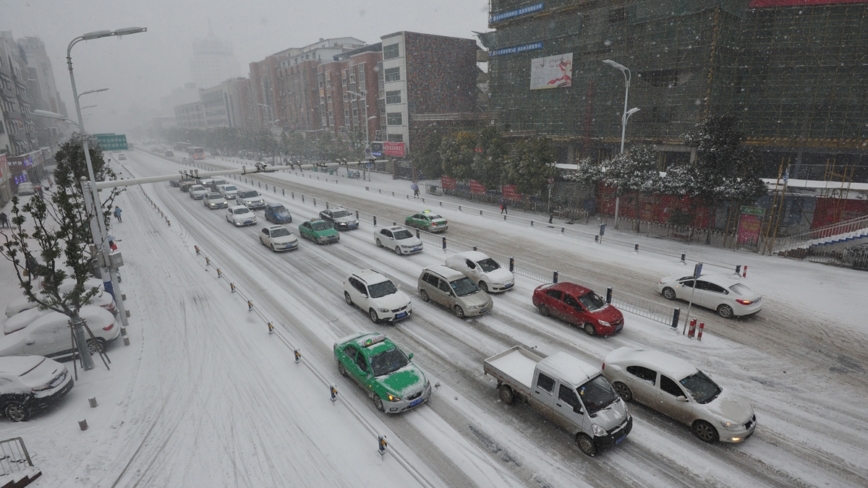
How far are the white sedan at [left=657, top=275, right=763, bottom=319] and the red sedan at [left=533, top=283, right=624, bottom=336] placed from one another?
362 cm

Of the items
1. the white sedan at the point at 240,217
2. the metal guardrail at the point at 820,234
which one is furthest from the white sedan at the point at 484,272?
the white sedan at the point at 240,217

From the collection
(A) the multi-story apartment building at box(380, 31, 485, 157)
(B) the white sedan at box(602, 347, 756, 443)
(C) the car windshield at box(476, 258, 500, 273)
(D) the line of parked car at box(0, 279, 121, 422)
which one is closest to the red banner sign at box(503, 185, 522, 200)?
(C) the car windshield at box(476, 258, 500, 273)

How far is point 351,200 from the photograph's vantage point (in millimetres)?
48000

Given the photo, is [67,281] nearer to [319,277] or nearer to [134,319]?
[134,319]

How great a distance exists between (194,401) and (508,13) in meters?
54.1

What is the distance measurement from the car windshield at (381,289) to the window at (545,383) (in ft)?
26.9

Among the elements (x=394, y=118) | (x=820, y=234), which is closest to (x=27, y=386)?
(x=820, y=234)

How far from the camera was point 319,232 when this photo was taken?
29203 mm

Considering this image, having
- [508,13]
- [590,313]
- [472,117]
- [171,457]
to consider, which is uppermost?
[508,13]

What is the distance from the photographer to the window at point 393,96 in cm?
7000

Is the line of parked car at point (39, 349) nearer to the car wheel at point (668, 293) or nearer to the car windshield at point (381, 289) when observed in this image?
the car windshield at point (381, 289)

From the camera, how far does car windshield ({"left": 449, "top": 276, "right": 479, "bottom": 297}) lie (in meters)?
17.7

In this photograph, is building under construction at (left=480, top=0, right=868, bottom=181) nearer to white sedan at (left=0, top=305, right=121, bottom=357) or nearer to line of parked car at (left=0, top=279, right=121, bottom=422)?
white sedan at (left=0, top=305, right=121, bottom=357)

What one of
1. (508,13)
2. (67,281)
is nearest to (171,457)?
(67,281)
